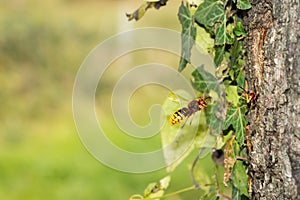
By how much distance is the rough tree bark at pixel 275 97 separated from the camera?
27.0 inches

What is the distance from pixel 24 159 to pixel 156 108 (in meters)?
2.49

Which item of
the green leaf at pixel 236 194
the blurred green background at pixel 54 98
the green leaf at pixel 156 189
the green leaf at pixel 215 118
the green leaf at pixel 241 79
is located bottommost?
the green leaf at pixel 236 194

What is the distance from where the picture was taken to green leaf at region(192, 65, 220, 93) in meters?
0.90

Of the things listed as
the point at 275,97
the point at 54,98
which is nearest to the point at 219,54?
the point at 275,97

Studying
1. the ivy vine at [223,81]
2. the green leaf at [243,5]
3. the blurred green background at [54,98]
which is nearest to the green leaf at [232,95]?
the ivy vine at [223,81]

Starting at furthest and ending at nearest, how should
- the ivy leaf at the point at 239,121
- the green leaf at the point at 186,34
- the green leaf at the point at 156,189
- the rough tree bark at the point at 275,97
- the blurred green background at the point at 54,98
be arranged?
the blurred green background at the point at 54,98, the green leaf at the point at 156,189, the green leaf at the point at 186,34, the ivy leaf at the point at 239,121, the rough tree bark at the point at 275,97

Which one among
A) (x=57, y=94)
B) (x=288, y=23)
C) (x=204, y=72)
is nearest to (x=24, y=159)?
(x=57, y=94)

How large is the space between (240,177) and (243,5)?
222 millimetres

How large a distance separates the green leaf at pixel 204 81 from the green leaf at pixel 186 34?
0.10 feet

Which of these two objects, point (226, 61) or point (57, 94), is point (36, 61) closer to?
point (57, 94)

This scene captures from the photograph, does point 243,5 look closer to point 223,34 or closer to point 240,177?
point 223,34

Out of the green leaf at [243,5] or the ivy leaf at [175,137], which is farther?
the ivy leaf at [175,137]

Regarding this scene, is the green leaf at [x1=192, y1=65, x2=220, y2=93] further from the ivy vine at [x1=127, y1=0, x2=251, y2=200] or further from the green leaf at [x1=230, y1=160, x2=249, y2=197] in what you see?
the green leaf at [x1=230, y1=160, x2=249, y2=197]

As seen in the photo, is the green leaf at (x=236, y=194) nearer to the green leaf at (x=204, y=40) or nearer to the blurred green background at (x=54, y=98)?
the green leaf at (x=204, y=40)
